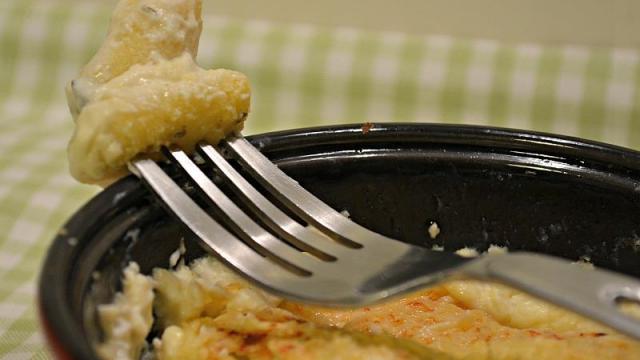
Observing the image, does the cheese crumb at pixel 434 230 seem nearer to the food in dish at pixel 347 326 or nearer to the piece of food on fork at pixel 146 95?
the food in dish at pixel 347 326

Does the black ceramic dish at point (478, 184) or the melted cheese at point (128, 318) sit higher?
the black ceramic dish at point (478, 184)

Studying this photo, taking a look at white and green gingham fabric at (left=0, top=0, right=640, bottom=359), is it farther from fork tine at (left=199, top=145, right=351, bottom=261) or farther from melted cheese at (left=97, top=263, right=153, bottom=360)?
melted cheese at (left=97, top=263, right=153, bottom=360)

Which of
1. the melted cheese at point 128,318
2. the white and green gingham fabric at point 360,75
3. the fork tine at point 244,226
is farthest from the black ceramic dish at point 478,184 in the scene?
the white and green gingham fabric at point 360,75

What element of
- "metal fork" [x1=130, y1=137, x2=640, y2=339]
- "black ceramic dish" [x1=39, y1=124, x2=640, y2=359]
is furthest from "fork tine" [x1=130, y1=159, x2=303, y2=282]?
"black ceramic dish" [x1=39, y1=124, x2=640, y2=359]

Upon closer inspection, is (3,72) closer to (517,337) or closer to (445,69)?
(445,69)

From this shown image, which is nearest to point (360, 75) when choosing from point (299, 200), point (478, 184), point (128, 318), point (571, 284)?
point (478, 184)

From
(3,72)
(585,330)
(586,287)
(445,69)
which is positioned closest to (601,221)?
(585,330)

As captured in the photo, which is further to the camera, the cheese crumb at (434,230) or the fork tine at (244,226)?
the cheese crumb at (434,230)
